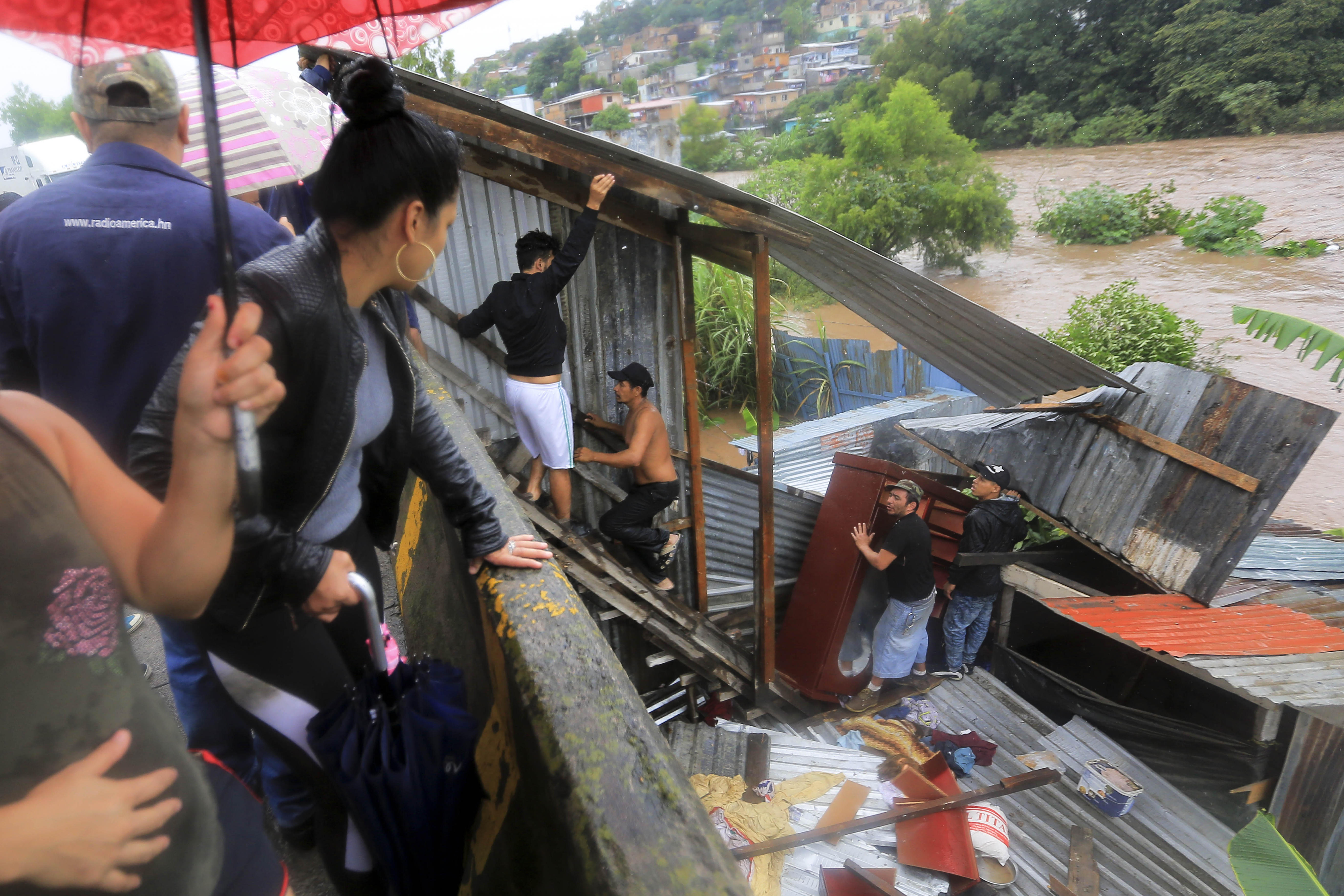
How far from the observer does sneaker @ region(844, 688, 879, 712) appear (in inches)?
252

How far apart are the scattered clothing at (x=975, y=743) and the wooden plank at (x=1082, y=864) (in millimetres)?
685

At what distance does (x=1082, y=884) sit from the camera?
14.1 feet

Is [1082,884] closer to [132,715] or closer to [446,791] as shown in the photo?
[446,791]

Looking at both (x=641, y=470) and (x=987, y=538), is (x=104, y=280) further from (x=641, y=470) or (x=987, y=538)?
(x=987, y=538)

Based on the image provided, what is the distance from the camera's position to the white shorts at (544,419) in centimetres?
452

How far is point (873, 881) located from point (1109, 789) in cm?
204

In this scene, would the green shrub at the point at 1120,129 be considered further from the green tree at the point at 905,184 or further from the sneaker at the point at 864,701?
the sneaker at the point at 864,701

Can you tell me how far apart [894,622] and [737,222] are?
4.09 metres

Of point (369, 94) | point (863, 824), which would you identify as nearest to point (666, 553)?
point (863, 824)

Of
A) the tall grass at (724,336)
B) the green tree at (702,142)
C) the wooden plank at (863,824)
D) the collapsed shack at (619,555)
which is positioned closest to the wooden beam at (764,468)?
the collapsed shack at (619,555)

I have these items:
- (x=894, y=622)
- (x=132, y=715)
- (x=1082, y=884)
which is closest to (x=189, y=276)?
(x=132, y=715)

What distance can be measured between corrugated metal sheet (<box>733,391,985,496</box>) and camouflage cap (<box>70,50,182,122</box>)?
744 cm

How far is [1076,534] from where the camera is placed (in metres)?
6.68

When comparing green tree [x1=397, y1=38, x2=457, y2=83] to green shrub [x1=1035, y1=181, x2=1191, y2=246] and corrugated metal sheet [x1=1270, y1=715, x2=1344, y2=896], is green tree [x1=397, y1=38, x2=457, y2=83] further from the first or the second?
green shrub [x1=1035, y1=181, x2=1191, y2=246]
